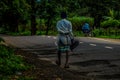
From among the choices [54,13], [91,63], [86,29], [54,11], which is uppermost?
[91,63]

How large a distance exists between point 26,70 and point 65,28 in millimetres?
2995

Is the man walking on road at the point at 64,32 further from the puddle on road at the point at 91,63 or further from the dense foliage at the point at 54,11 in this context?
the dense foliage at the point at 54,11

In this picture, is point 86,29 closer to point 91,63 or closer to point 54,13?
point 54,13

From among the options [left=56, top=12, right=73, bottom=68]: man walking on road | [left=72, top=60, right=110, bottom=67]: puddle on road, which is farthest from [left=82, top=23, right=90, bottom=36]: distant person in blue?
[left=56, top=12, right=73, bottom=68]: man walking on road

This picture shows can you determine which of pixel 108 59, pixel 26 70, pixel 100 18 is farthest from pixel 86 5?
pixel 26 70

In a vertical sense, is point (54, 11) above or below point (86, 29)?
above

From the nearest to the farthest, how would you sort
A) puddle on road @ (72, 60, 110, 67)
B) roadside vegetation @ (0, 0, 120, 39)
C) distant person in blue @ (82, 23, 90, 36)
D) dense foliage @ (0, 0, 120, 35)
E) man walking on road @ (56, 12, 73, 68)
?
man walking on road @ (56, 12, 73, 68), puddle on road @ (72, 60, 110, 67), distant person in blue @ (82, 23, 90, 36), roadside vegetation @ (0, 0, 120, 39), dense foliage @ (0, 0, 120, 35)

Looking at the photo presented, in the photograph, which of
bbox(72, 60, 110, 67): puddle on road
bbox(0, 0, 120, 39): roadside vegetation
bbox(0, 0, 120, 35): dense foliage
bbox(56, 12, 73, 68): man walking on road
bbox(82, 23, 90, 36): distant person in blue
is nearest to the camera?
bbox(56, 12, 73, 68): man walking on road

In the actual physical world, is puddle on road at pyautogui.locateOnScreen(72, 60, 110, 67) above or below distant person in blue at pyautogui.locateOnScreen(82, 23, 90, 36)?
above

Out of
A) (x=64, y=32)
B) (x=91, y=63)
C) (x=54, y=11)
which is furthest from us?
(x=54, y=11)

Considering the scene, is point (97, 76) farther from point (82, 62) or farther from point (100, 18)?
point (100, 18)

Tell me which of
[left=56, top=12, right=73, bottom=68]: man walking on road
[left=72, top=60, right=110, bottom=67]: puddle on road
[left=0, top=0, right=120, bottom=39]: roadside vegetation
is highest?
[left=56, top=12, right=73, bottom=68]: man walking on road

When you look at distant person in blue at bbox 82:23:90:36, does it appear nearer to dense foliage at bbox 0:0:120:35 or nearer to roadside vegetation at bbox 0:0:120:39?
roadside vegetation at bbox 0:0:120:39

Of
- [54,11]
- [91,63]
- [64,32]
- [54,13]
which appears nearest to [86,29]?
[54,11]
